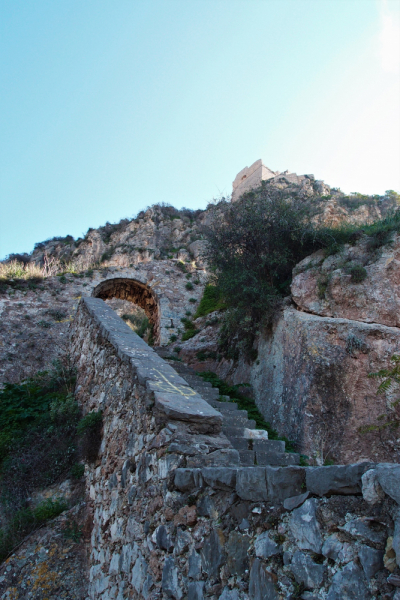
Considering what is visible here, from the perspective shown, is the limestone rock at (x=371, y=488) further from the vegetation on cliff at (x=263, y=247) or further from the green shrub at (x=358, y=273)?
the vegetation on cliff at (x=263, y=247)

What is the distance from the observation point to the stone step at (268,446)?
4.23 metres

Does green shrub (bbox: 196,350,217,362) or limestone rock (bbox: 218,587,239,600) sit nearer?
limestone rock (bbox: 218,587,239,600)

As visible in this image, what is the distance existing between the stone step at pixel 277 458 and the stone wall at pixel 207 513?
3.14 feet

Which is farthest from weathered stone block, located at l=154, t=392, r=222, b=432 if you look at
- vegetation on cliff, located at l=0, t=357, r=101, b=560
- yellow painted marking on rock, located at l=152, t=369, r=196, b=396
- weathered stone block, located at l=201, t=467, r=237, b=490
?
vegetation on cliff, located at l=0, t=357, r=101, b=560

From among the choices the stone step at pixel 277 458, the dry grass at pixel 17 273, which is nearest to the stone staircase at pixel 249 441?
the stone step at pixel 277 458

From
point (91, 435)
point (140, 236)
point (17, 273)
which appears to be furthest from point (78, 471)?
point (140, 236)

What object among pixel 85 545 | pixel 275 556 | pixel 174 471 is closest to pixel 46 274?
pixel 85 545

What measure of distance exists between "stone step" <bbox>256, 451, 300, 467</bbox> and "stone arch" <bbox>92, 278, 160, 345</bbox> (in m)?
8.60

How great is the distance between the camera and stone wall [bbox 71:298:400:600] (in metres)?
1.43

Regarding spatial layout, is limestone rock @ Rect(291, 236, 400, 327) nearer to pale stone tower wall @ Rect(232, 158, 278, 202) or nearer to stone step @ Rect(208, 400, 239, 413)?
stone step @ Rect(208, 400, 239, 413)

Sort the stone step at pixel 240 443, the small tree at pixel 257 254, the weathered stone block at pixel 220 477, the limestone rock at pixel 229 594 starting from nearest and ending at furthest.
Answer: the limestone rock at pixel 229 594, the weathered stone block at pixel 220 477, the stone step at pixel 240 443, the small tree at pixel 257 254

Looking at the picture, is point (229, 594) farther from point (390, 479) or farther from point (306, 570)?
point (390, 479)

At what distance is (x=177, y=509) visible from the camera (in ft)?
8.48

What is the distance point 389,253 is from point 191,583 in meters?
4.72
